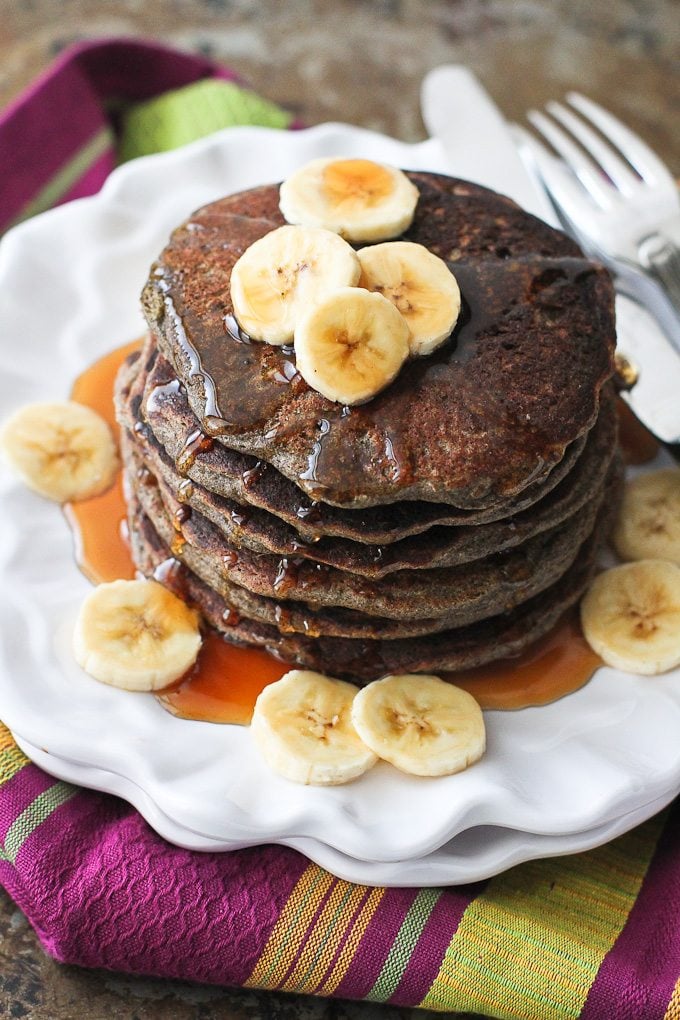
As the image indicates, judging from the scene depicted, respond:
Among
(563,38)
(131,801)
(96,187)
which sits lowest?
(563,38)

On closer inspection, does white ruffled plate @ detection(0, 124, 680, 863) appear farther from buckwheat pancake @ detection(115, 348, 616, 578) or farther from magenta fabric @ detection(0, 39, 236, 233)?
magenta fabric @ detection(0, 39, 236, 233)

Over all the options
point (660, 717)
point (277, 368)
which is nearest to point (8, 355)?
point (277, 368)

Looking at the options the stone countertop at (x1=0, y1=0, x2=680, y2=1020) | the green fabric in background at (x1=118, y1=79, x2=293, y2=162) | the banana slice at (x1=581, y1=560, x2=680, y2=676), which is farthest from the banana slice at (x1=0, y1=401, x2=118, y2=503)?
the stone countertop at (x1=0, y1=0, x2=680, y2=1020)

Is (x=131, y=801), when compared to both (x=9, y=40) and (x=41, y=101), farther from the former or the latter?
(x=9, y=40)

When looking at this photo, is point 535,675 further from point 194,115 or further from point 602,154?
point 194,115

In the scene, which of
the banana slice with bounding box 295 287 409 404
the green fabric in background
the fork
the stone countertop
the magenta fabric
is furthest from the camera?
the stone countertop
